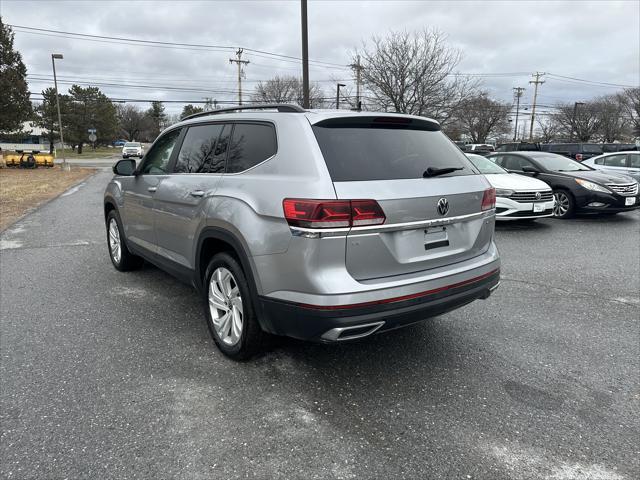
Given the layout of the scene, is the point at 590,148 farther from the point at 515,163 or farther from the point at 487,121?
the point at 487,121

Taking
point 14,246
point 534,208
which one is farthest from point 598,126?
point 14,246

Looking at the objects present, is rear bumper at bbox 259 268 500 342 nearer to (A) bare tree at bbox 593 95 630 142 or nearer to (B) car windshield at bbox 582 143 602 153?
(B) car windshield at bbox 582 143 602 153

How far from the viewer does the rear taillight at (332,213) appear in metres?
2.55

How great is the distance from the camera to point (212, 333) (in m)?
3.55

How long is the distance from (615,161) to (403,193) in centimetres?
1291

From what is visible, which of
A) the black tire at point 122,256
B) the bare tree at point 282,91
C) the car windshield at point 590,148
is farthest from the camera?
the bare tree at point 282,91

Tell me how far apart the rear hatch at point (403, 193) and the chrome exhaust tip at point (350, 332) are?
0.88 feet

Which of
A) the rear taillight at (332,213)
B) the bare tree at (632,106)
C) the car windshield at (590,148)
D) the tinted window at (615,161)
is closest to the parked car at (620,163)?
the tinted window at (615,161)

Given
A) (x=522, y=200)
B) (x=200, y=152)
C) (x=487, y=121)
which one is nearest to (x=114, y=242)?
(x=200, y=152)

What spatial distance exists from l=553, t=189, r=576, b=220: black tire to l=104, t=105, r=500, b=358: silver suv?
289 inches

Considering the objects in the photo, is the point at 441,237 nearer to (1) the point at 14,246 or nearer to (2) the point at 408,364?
(2) the point at 408,364

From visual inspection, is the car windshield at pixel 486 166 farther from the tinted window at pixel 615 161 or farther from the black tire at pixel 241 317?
the black tire at pixel 241 317

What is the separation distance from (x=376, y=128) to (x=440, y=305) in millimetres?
1225

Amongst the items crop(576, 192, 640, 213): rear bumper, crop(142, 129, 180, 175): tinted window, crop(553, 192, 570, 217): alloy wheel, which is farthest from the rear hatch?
crop(553, 192, 570, 217): alloy wheel
